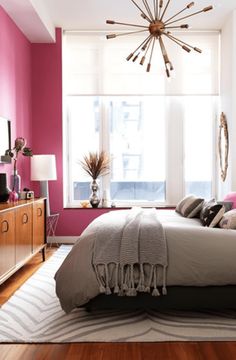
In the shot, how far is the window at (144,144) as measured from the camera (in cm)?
607

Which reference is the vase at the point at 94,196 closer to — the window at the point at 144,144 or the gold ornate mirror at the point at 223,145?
the window at the point at 144,144

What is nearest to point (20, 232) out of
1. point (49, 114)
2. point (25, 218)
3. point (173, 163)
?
point (25, 218)

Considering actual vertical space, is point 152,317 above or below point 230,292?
below

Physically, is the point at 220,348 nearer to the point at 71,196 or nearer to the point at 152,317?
the point at 152,317

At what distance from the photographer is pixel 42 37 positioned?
5594mm

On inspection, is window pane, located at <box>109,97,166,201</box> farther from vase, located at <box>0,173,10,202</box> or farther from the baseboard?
vase, located at <box>0,173,10,202</box>

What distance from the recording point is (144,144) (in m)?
6.11

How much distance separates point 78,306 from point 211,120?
412 cm

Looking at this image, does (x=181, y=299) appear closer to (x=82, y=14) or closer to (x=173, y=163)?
(x=173, y=163)

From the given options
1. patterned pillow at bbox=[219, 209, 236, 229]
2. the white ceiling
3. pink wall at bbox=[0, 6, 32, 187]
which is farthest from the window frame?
patterned pillow at bbox=[219, 209, 236, 229]

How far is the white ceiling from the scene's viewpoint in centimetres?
471

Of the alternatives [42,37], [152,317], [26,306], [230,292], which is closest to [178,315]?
[152,317]

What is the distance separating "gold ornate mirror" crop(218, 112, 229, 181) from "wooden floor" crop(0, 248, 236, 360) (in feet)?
11.4

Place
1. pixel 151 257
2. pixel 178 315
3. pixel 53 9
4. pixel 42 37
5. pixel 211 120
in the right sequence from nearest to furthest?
1. pixel 151 257
2. pixel 178 315
3. pixel 53 9
4. pixel 42 37
5. pixel 211 120
